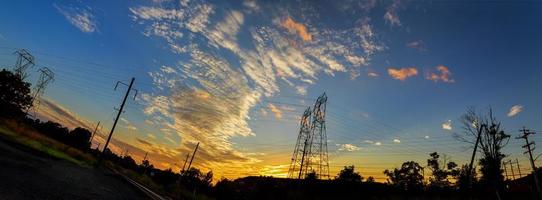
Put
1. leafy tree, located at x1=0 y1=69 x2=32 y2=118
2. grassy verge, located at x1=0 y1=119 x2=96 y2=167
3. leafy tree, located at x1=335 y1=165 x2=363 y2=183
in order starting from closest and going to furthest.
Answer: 1. grassy verge, located at x1=0 y1=119 x2=96 y2=167
2. leafy tree, located at x1=0 y1=69 x2=32 y2=118
3. leafy tree, located at x1=335 y1=165 x2=363 y2=183

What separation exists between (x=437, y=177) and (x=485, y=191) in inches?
2380

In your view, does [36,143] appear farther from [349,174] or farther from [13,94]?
[349,174]

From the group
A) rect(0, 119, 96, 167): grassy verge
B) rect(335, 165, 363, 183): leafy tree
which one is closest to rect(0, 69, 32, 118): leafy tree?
rect(0, 119, 96, 167): grassy verge

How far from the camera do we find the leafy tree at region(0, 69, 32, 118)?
59.0 m

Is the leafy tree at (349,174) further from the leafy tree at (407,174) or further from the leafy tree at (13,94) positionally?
the leafy tree at (13,94)

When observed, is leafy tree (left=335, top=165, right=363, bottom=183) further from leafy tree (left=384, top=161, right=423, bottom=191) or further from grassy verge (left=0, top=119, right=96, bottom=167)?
grassy verge (left=0, top=119, right=96, bottom=167)

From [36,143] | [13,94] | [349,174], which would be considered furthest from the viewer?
[349,174]

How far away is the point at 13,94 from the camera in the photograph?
201 ft

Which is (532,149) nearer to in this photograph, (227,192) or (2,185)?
(227,192)

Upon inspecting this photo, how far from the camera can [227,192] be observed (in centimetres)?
5153

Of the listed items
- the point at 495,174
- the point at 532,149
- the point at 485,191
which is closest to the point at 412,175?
the point at 532,149

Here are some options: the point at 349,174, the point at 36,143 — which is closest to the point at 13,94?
the point at 36,143

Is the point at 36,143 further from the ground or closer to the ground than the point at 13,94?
closer to the ground

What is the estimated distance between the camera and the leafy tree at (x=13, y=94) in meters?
59.0
